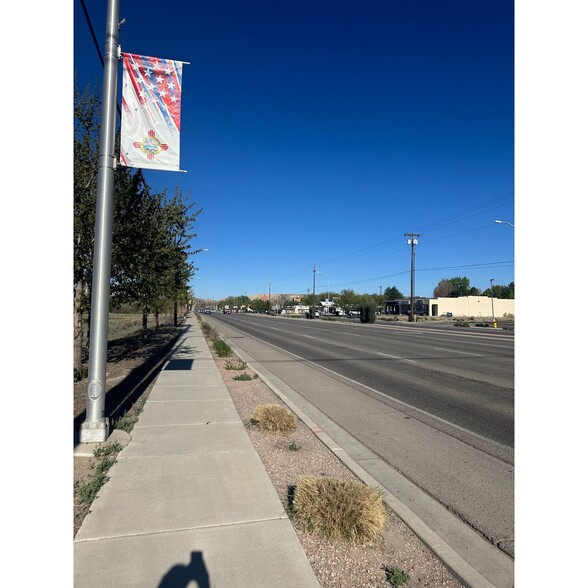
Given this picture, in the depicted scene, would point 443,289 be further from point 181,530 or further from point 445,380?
point 181,530

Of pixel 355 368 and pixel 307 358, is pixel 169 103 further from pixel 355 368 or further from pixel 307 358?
pixel 307 358

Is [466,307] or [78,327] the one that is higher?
[466,307]

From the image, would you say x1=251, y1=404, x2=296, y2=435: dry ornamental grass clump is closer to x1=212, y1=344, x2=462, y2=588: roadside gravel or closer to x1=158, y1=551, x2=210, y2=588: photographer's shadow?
x1=212, y1=344, x2=462, y2=588: roadside gravel

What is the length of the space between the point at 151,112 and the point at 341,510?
17.8 ft

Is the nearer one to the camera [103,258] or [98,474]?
[98,474]

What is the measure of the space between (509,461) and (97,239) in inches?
229

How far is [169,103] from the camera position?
5.93 meters

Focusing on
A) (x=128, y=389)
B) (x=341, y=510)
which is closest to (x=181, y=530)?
(x=341, y=510)

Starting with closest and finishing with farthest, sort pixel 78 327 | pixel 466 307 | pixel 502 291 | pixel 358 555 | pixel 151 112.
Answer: pixel 358 555 → pixel 151 112 → pixel 78 327 → pixel 466 307 → pixel 502 291

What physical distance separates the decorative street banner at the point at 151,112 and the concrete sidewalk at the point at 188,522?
3.78 meters

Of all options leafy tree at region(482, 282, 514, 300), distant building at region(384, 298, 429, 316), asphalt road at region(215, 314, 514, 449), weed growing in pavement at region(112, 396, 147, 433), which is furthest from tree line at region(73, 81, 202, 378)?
leafy tree at region(482, 282, 514, 300)

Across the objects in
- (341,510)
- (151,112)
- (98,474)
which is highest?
(151,112)

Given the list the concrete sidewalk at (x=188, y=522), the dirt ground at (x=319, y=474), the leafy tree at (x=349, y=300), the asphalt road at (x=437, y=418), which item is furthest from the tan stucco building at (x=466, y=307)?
the concrete sidewalk at (x=188, y=522)

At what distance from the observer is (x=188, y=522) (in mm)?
3303
